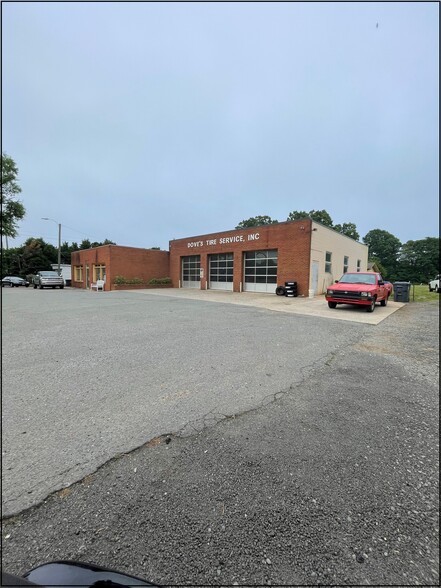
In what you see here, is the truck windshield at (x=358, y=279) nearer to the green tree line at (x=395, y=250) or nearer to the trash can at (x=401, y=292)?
the trash can at (x=401, y=292)

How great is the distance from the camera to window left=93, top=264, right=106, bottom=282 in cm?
3013

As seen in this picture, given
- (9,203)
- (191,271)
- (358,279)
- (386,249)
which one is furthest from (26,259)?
(386,249)

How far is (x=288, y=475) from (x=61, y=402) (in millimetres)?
2798

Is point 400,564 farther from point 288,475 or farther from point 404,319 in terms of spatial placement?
point 404,319

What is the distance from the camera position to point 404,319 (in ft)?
36.2

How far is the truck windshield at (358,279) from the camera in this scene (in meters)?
13.1

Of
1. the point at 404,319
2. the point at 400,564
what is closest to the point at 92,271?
the point at 404,319

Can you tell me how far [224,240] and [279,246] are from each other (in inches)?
231

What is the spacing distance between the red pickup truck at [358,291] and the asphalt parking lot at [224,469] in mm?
7493

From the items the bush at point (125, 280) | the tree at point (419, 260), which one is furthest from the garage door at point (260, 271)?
the tree at point (419, 260)

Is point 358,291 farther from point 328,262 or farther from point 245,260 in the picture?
point 245,260

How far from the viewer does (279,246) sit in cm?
2136

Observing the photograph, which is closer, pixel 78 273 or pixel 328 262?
pixel 328 262

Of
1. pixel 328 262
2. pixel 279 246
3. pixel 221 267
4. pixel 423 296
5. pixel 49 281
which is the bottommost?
pixel 423 296
